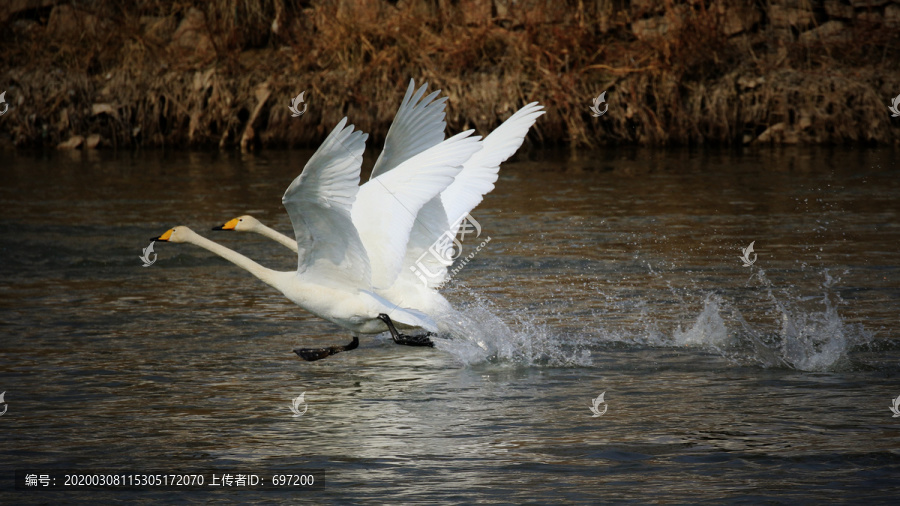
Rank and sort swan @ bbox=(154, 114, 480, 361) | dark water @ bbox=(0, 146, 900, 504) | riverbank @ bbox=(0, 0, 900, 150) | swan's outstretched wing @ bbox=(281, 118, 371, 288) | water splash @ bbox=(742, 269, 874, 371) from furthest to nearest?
riverbank @ bbox=(0, 0, 900, 150) < water splash @ bbox=(742, 269, 874, 371) < swan @ bbox=(154, 114, 480, 361) < swan's outstretched wing @ bbox=(281, 118, 371, 288) < dark water @ bbox=(0, 146, 900, 504)

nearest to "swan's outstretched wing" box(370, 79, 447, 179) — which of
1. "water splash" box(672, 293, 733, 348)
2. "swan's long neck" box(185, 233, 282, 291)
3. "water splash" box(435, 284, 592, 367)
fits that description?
"swan's long neck" box(185, 233, 282, 291)

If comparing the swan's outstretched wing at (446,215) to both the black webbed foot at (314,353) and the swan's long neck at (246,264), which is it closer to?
the black webbed foot at (314,353)

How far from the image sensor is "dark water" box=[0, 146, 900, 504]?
→ 5.29m

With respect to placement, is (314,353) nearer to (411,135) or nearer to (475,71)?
(411,135)

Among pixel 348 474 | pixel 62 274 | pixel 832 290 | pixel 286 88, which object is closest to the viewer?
pixel 348 474

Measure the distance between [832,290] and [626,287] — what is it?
1.66 m

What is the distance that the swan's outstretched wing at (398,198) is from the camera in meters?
6.88

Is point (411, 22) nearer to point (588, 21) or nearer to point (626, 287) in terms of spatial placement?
point (588, 21)

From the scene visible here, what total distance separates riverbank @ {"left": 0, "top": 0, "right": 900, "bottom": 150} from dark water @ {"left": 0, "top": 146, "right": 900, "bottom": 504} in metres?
6.60

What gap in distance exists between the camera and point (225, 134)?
856 inches

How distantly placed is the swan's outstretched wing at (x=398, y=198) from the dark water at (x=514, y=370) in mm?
740

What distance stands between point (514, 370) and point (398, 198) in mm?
1348

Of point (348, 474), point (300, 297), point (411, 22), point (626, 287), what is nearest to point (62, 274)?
point (300, 297)

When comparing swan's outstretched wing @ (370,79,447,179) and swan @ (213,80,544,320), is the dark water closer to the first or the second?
swan @ (213,80,544,320)
